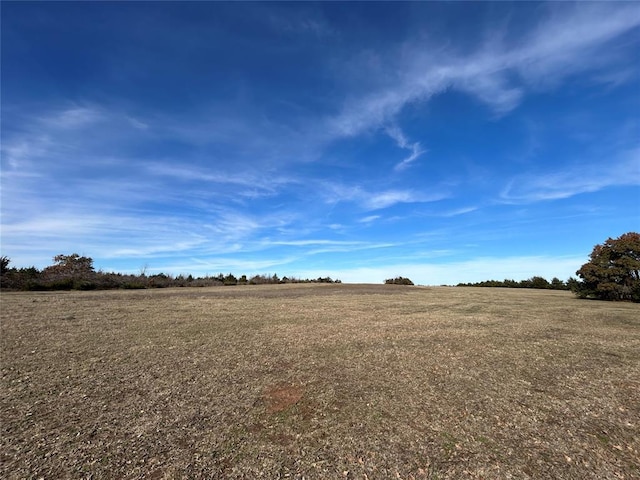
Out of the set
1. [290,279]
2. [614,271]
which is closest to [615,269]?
[614,271]

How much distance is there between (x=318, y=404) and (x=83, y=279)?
96.1ft

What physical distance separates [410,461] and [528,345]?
6.13 m

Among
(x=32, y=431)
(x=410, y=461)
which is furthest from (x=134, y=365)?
(x=410, y=461)

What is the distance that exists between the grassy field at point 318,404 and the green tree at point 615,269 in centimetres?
1071

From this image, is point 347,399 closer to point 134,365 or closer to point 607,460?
point 607,460

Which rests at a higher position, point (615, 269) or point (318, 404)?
point (615, 269)

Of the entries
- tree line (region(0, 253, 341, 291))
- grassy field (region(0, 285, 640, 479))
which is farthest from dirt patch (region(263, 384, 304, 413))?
tree line (region(0, 253, 341, 291))

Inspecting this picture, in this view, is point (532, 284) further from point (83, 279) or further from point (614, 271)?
point (83, 279)

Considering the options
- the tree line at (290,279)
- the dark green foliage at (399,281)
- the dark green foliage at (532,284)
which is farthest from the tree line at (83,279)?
the dark green foliage at (532,284)

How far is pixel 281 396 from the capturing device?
507cm

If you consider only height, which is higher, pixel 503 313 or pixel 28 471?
pixel 503 313

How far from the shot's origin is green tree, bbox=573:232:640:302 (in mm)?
16984

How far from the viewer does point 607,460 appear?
3.47 m

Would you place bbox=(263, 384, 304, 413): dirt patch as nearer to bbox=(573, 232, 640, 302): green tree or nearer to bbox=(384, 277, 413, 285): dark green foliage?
bbox=(573, 232, 640, 302): green tree
